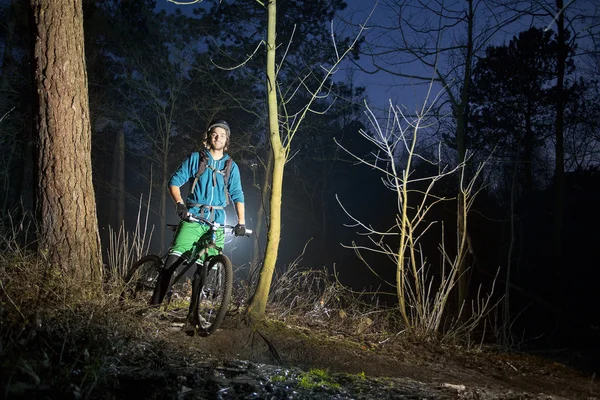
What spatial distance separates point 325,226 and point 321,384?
25.6 meters

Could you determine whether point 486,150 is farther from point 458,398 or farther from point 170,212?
point 170,212

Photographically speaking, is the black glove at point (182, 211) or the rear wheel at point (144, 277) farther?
the rear wheel at point (144, 277)

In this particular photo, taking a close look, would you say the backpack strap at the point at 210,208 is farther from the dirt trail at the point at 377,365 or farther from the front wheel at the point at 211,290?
the dirt trail at the point at 377,365

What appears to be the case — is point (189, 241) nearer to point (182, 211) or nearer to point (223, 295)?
point (182, 211)

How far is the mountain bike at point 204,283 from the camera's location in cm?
407

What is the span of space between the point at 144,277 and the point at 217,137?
1645mm

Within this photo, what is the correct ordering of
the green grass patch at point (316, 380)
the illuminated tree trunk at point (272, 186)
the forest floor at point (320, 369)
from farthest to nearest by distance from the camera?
the illuminated tree trunk at point (272, 186) < the green grass patch at point (316, 380) < the forest floor at point (320, 369)

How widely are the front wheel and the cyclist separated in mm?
269

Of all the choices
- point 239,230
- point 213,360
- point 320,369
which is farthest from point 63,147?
point 320,369

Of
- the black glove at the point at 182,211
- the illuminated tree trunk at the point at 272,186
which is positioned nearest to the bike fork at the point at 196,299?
the black glove at the point at 182,211

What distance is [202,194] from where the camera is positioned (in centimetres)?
452

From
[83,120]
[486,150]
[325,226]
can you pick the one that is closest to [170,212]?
[325,226]

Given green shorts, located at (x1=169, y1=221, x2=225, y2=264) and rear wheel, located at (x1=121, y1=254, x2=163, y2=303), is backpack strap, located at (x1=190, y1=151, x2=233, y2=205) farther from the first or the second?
rear wheel, located at (x1=121, y1=254, x2=163, y2=303)

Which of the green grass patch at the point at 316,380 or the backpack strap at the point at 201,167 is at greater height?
the backpack strap at the point at 201,167
